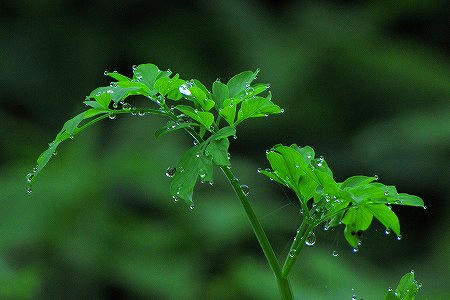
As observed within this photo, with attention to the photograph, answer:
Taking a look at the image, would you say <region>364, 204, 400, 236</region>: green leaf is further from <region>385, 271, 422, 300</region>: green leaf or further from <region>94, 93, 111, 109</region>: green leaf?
<region>94, 93, 111, 109</region>: green leaf

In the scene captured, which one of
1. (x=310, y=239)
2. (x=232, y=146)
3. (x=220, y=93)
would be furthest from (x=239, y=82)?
(x=232, y=146)

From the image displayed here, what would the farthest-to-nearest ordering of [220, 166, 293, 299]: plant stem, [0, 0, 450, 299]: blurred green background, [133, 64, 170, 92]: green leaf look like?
[0, 0, 450, 299]: blurred green background
[133, 64, 170, 92]: green leaf
[220, 166, 293, 299]: plant stem

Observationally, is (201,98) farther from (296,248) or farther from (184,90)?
(296,248)

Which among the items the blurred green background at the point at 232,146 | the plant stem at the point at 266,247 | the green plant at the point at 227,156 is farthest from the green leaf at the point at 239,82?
the blurred green background at the point at 232,146

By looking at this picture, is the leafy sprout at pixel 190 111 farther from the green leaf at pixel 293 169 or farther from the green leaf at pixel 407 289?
the green leaf at pixel 407 289

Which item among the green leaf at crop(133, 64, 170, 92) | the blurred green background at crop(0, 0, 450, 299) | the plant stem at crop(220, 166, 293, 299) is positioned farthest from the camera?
the blurred green background at crop(0, 0, 450, 299)

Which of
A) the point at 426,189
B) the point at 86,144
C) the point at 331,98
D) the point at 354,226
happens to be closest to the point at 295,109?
the point at 331,98

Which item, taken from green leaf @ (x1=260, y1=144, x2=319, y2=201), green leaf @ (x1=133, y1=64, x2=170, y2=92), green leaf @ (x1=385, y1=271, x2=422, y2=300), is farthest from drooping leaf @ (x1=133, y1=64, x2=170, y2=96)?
green leaf @ (x1=385, y1=271, x2=422, y2=300)
